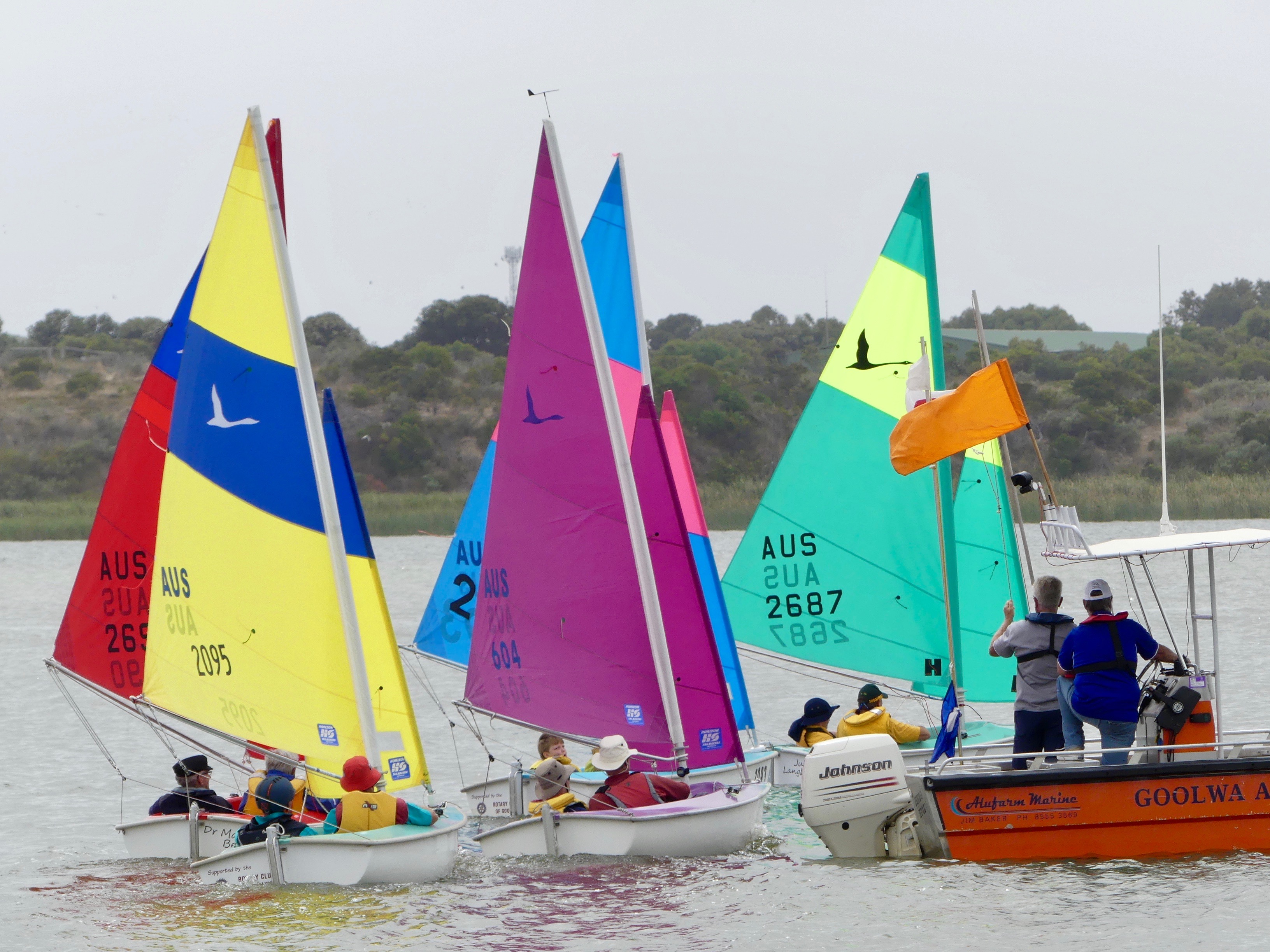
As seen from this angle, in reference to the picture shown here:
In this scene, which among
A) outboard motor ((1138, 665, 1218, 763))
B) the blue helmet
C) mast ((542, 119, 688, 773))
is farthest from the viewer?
mast ((542, 119, 688, 773))

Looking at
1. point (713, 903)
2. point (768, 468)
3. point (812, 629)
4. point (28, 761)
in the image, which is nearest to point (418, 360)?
point (768, 468)

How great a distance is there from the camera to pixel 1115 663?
9758mm

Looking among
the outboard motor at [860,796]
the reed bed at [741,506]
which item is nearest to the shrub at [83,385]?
the reed bed at [741,506]

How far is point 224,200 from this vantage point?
10.6 meters

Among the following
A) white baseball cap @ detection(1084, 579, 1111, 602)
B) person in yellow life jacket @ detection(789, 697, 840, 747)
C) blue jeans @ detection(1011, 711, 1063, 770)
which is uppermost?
white baseball cap @ detection(1084, 579, 1111, 602)

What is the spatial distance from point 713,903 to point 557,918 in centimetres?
101

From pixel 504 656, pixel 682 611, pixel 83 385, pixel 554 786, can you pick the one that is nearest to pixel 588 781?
pixel 554 786

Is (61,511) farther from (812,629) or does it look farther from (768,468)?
(812,629)

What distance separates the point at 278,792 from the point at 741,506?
36055 mm

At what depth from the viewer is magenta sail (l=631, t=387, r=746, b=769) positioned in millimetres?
11891

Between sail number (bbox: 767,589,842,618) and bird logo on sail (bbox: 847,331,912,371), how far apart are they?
208cm

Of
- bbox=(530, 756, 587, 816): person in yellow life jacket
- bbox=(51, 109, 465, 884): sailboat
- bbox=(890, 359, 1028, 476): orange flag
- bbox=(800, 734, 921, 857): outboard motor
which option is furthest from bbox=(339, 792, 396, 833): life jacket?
bbox=(890, 359, 1028, 476): orange flag

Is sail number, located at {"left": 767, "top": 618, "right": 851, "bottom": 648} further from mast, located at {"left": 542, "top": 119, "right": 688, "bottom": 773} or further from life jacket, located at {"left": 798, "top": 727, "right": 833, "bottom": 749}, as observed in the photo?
mast, located at {"left": 542, "top": 119, "right": 688, "bottom": 773}

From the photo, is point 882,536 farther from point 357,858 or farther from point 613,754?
point 357,858
